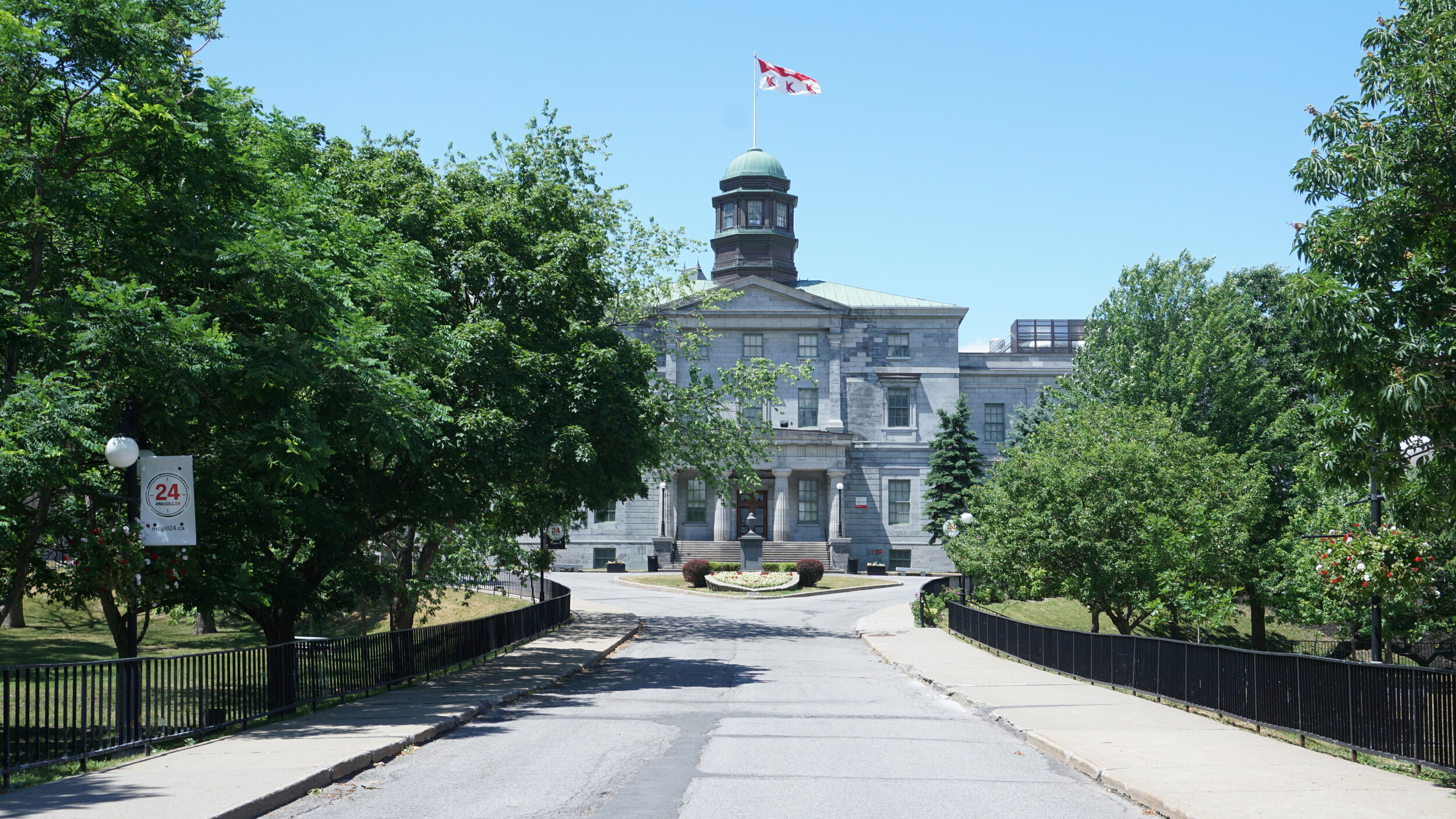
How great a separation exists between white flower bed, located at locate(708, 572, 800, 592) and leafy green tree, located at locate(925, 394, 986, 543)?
30.8ft

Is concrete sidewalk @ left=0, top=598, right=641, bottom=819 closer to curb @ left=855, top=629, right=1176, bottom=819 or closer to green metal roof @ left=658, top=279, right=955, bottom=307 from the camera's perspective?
curb @ left=855, top=629, right=1176, bottom=819

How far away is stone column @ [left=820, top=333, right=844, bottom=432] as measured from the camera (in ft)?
219

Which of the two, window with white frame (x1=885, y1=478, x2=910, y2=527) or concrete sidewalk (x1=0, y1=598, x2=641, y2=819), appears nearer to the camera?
concrete sidewalk (x1=0, y1=598, x2=641, y2=819)

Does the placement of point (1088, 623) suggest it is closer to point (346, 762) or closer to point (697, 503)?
point (697, 503)

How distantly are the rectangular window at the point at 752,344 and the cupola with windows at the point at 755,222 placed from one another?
218 inches

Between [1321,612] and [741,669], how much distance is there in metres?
16.4

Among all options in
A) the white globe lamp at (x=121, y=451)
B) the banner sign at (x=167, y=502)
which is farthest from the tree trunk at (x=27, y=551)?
the white globe lamp at (x=121, y=451)

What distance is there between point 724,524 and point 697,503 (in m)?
2.94

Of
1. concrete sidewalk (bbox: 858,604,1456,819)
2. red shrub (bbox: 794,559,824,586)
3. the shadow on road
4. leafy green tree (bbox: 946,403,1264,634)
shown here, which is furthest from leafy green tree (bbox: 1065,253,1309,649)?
concrete sidewalk (bbox: 858,604,1456,819)

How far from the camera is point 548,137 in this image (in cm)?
3406

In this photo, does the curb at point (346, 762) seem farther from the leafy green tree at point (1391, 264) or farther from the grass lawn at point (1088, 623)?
the grass lawn at point (1088, 623)

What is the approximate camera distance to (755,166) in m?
71.9

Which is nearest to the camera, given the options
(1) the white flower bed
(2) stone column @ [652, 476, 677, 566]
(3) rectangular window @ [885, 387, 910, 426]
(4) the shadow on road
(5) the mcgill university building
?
(4) the shadow on road

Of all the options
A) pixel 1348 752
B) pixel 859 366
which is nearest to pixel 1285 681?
Answer: pixel 1348 752
